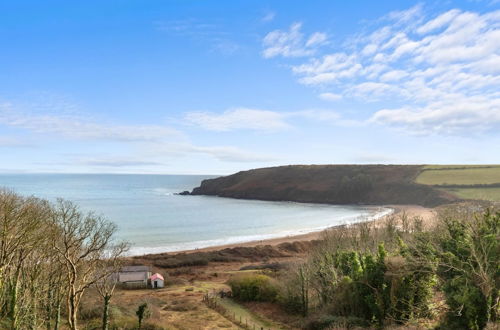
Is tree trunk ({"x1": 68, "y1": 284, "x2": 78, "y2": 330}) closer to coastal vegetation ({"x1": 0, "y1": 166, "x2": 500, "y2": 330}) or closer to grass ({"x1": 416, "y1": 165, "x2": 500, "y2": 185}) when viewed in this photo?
coastal vegetation ({"x1": 0, "y1": 166, "x2": 500, "y2": 330})

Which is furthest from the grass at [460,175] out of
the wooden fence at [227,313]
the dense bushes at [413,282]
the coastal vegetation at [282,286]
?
the wooden fence at [227,313]

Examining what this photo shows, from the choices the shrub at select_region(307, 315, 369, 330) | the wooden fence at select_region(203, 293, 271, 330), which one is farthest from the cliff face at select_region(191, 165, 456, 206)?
the shrub at select_region(307, 315, 369, 330)

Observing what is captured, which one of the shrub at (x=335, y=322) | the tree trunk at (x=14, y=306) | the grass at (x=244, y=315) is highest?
the tree trunk at (x=14, y=306)

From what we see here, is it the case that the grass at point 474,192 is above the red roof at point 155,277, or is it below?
above

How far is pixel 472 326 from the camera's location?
66.2 feet

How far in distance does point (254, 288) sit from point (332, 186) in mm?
130888

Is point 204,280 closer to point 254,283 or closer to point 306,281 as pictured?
point 254,283

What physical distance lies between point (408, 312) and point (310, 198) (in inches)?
5398

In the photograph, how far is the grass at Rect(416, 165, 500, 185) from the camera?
124m

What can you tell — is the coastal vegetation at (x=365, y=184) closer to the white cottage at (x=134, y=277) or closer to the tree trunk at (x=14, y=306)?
the white cottage at (x=134, y=277)

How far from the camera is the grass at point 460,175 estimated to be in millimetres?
124231

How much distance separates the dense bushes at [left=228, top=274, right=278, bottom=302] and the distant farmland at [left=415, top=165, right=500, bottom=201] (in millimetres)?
85818

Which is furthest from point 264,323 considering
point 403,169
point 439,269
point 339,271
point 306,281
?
point 403,169

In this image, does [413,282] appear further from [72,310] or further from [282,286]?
[72,310]
